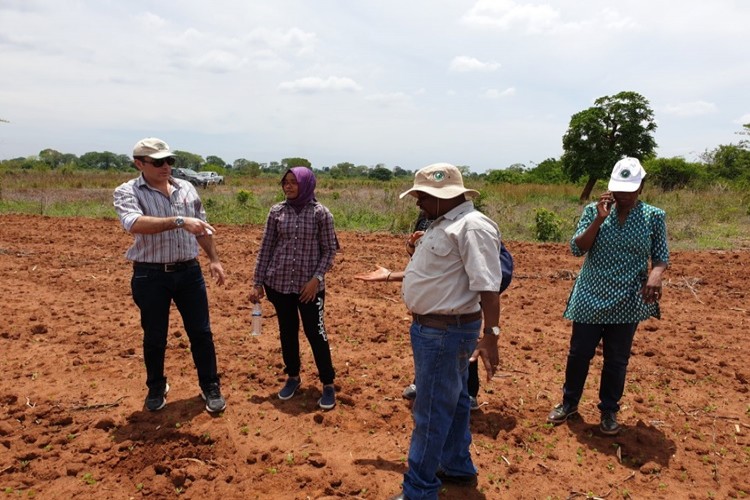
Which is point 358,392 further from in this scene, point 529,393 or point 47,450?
point 47,450

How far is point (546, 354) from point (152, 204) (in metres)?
3.47

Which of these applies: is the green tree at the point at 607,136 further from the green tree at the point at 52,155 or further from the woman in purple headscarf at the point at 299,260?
the green tree at the point at 52,155

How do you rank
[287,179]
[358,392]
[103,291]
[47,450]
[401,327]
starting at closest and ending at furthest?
[47,450] < [287,179] < [358,392] < [401,327] < [103,291]

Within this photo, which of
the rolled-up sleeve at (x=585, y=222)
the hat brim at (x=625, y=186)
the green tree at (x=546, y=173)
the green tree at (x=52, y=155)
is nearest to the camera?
the hat brim at (x=625, y=186)

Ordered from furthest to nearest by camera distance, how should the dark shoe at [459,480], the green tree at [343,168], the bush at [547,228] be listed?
the green tree at [343,168] < the bush at [547,228] < the dark shoe at [459,480]

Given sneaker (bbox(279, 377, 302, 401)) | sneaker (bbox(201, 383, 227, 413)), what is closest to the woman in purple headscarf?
sneaker (bbox(279, 377, 302, 401))

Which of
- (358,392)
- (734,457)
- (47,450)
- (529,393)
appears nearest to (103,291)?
(47,450)

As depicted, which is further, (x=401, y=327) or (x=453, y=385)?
(x=401, y=327)

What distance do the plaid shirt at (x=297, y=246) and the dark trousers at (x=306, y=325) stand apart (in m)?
0.09

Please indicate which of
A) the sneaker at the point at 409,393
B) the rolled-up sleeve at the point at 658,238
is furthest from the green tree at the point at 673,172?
the sneaker at the point at 409,393

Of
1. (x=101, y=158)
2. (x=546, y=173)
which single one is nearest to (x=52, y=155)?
(x=101, y=158)

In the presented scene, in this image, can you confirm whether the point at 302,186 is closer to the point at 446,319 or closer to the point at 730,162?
the point at 446,319

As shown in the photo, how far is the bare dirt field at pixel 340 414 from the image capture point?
285 cm

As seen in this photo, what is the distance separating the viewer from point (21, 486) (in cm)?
277
